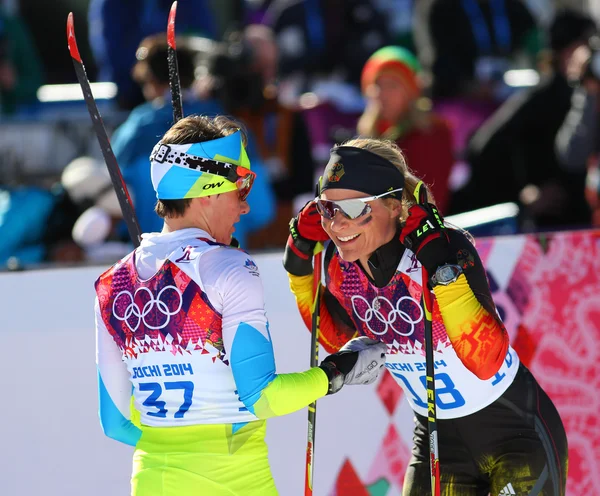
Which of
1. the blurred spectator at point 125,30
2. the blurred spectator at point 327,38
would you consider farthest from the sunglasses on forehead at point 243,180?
the blurred spectator at point 327,38

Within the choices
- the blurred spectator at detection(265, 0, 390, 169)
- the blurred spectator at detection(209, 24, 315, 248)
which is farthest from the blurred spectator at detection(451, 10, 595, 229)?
the blurred spectator at detection(265, 0, 390, 169)

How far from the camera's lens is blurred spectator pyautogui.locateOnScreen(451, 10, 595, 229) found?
23.0 ft

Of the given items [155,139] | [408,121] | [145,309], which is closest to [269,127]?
[408,121]

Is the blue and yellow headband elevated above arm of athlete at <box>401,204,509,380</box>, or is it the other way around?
the blue and yellow headband

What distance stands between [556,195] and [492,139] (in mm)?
624

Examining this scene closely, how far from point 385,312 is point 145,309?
883 mm

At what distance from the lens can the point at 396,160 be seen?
11.9ft

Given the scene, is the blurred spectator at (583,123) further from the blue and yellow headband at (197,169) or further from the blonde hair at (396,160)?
the blue and yellow headband at (197,169)

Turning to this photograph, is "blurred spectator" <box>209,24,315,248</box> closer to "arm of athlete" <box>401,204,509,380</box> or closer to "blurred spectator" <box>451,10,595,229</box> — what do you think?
"blurred spectator" <box>451,10,595,229</box>

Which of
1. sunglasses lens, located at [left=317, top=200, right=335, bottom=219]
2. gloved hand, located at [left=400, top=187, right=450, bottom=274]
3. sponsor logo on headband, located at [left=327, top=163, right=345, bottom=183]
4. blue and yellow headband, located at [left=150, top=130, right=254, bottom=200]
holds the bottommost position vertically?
gloved hand, located at [left=400, top=187, right=450, bottom=274]

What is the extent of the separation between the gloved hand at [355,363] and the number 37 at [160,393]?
1.51 ft

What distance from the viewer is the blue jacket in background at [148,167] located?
223 inches

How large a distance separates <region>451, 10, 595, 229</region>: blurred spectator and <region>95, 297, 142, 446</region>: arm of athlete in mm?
4042

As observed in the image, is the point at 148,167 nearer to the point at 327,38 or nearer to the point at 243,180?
the point at 243,180
